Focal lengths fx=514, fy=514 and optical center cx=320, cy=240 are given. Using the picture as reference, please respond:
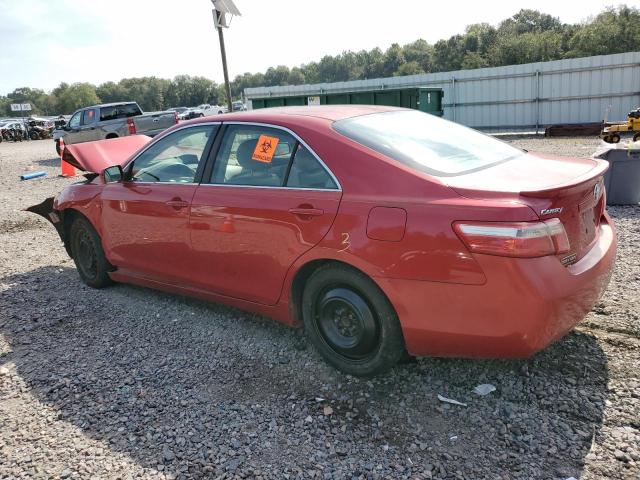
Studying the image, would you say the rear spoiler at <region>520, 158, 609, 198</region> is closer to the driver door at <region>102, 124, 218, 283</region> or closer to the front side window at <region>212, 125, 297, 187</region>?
the front side window at <region>212, 125, 297, 187</region>

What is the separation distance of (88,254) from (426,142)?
365cm

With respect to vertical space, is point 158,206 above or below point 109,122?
below

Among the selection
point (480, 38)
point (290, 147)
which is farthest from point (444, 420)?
point (480, 38)

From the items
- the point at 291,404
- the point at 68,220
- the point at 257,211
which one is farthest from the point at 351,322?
the point at 68,220

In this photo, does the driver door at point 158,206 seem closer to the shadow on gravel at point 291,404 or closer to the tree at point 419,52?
the shadow on gravel at point 291,404

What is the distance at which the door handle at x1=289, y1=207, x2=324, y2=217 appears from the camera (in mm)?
3129

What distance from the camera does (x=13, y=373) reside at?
3.70 meters

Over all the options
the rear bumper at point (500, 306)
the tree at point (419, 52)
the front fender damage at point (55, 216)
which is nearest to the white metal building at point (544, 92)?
the front fender damage at point (55, 216)

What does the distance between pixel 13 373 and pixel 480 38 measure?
91.5 metres

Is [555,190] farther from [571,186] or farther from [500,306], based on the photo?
[500,306]

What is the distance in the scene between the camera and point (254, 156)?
363cm

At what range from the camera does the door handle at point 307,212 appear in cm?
313

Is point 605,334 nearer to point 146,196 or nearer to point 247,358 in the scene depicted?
point 247,358

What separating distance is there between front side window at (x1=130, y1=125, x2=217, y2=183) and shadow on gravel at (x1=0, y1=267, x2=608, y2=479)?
1.24m
